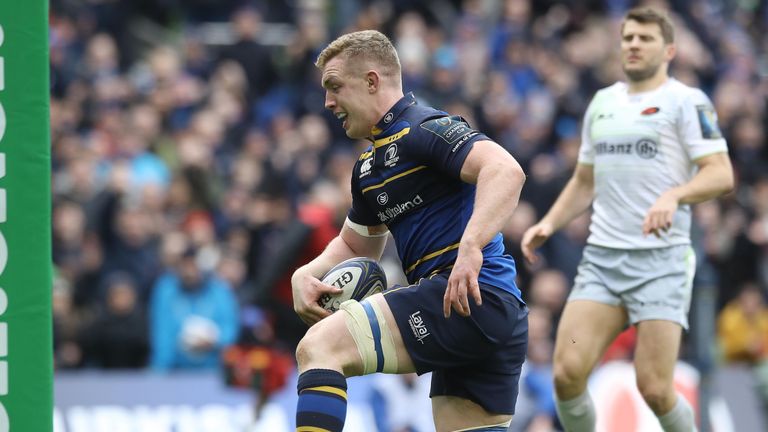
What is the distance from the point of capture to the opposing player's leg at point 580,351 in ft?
26.4

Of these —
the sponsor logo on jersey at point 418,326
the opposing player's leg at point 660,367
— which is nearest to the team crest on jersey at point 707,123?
the opposing player's leg at point 660,367

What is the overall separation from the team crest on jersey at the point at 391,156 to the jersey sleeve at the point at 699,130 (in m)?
2.24

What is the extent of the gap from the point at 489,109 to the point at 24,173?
1169 centimetres

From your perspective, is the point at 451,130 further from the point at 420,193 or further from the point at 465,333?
the point at 465,333

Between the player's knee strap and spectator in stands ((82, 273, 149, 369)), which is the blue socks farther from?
spectator in stands ((82, 273, 149, 369))

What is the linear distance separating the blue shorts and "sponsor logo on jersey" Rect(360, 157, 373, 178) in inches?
23.5

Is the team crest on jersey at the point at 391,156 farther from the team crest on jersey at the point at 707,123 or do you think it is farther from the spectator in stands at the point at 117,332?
the spectator in stands at the point at 117,332

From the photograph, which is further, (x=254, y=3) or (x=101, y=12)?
(x=254, y=3)

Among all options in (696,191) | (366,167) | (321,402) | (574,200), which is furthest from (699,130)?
(321,402)

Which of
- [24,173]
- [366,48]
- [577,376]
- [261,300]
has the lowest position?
[261,300]

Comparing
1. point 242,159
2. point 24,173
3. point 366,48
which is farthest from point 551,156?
point 24,173

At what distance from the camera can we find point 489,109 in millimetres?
17375

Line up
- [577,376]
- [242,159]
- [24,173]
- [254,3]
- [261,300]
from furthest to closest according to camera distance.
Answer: [254,3] < [242,159] < [261,300] < [577,376] < [24,173]

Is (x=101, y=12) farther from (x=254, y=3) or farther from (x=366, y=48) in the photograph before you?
(x=366, y=48)
